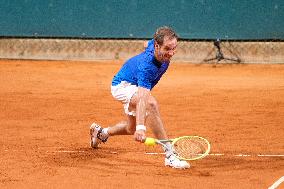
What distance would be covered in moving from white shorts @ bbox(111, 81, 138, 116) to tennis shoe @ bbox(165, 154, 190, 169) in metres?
0.64

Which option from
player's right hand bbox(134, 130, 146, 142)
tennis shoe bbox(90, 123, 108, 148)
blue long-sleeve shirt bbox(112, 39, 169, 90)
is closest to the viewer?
player's right hand bbox(134, 130, 146, 142)

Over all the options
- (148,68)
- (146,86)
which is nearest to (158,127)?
(146,86)

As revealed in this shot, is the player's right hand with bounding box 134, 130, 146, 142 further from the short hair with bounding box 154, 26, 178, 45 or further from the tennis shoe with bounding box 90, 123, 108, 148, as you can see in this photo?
the tennis shoe with bounding box 90, 123, 108, 148

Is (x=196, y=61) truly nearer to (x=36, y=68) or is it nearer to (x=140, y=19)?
(x=140, y=19)

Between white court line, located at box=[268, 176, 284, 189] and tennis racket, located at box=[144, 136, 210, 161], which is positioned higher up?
tennis racket, located at box=[144, 136, 210, 161]

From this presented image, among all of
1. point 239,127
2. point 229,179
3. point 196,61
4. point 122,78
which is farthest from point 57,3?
point 229,179

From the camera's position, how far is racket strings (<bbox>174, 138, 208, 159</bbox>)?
614 cm

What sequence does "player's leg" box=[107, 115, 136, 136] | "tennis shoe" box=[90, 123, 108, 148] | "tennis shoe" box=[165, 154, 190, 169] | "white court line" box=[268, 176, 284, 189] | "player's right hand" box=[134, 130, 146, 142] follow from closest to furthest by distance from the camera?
"white court line" box=[268, 176, 284, 189] → "player's right hand" box=[134, 130, 146, 142] → "tennis shoe" box=[165, 154, 190, 169] → "player's leg" box=[107, 115, 136, 136] → "tennis shoe" box=[90, 123, 108, 148]

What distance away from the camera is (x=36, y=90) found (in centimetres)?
1216

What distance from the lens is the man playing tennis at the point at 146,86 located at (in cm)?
584

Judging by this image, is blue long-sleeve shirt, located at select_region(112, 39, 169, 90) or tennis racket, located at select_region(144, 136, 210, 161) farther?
tennis racket, located at select_region(144, 136, 210, 161)

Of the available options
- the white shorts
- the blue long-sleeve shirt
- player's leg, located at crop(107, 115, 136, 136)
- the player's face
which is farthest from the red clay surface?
the player's face

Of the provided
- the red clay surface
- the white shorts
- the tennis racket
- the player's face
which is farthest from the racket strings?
the player's face

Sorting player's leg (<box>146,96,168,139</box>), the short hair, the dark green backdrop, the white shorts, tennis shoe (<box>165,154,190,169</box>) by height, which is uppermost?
the dark green backdrop
